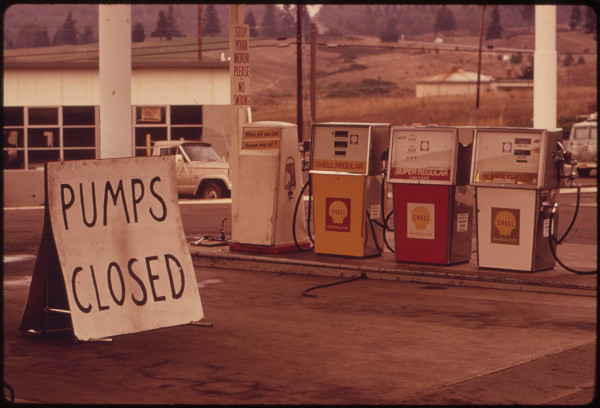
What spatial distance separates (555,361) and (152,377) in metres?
2.95

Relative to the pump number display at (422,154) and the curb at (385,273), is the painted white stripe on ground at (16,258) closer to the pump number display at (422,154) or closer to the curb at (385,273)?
the curb at (385,273)

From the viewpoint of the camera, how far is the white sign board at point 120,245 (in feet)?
26.8

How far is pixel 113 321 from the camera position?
8266mm

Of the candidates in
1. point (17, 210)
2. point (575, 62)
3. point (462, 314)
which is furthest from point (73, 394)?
point (575, 62)

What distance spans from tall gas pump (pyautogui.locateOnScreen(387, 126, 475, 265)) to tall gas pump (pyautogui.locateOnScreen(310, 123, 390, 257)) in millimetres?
330

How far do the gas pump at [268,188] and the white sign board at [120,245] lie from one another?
386 cm

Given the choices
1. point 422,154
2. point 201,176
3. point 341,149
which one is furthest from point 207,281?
point 201,176

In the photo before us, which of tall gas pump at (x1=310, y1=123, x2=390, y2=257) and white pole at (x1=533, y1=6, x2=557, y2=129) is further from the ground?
white pole at (x1=533, y1=6, x2=557, y2=129)

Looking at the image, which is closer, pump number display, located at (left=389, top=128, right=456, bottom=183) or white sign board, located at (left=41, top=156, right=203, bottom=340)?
white sign board, located at (left=41, top=156, right=203, bottom=340)

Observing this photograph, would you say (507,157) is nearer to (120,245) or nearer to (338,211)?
(338,211)

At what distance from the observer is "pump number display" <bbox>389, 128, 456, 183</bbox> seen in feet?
38.1

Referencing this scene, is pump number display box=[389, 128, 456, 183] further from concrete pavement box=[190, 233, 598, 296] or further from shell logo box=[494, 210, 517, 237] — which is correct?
concrete pavement box=[190, 233, 598, 296]

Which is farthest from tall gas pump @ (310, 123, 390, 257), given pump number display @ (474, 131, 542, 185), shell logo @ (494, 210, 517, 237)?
shell logo @ (494, 210, 517, 237)

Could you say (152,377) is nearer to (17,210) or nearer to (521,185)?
(521,185)
